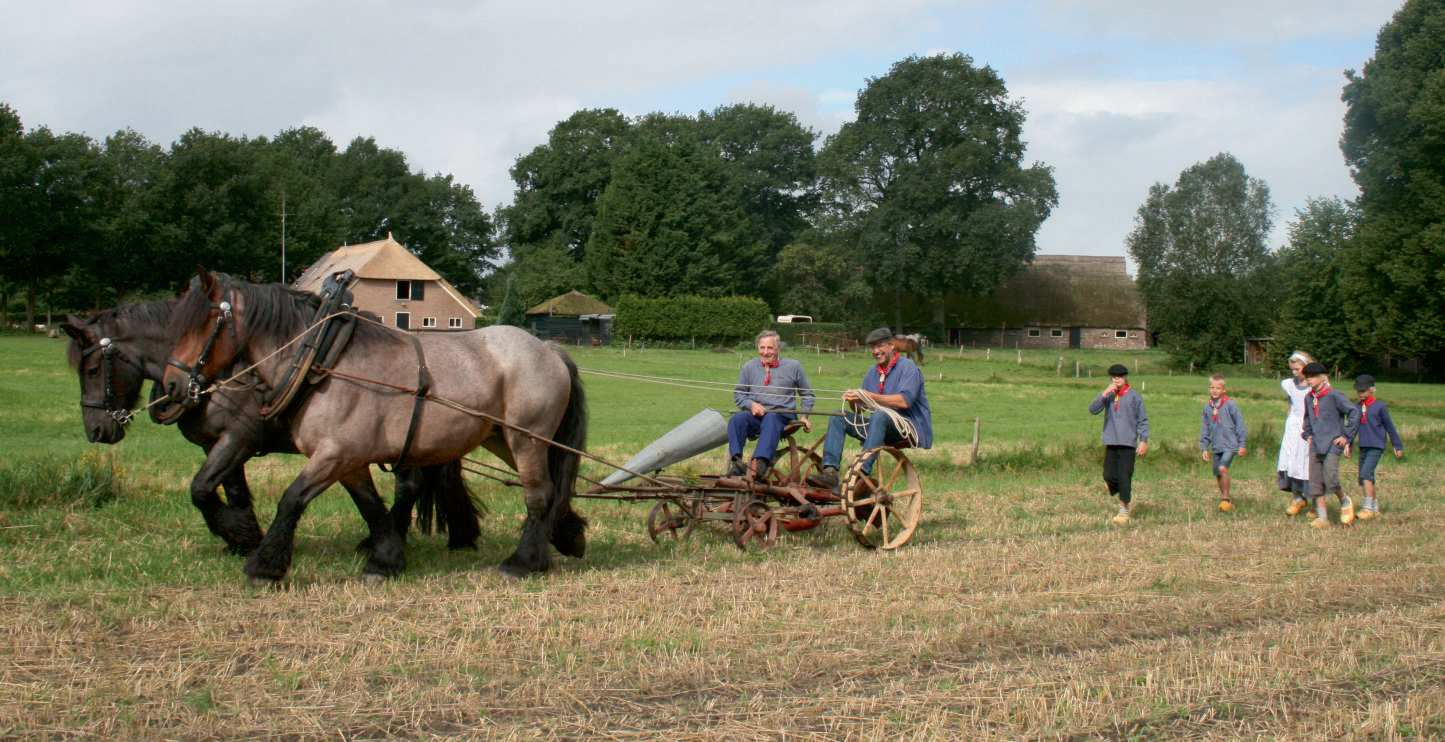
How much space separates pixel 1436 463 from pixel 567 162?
212 feet

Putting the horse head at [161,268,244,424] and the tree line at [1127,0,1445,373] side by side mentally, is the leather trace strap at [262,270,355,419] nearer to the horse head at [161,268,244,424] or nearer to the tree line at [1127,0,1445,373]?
the horse head at [161,268,244,424]

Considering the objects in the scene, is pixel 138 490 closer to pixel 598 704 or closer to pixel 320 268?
pixel 598 704

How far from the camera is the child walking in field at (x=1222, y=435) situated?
42.0 ft

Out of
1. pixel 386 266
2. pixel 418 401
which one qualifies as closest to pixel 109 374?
pixel 418 401

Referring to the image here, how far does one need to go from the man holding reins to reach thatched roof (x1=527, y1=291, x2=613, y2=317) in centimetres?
5518

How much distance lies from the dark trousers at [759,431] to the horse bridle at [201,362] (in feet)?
12.9

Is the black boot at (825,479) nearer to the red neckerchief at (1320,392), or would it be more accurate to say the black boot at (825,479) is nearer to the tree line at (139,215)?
the red neckerchief at (1320,392)

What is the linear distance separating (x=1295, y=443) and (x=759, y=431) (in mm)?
5615

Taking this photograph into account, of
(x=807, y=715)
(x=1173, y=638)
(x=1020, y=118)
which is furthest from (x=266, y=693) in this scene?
(x=1020, y=118)

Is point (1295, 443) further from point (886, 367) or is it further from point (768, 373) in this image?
point (768, 373)

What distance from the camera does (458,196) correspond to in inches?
3000

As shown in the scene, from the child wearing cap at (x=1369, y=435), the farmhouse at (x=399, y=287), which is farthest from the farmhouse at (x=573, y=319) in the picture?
the child wearing cap at (x=1369, y=435)

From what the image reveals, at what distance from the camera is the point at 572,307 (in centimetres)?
6525

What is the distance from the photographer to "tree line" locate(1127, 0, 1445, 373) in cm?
4116
